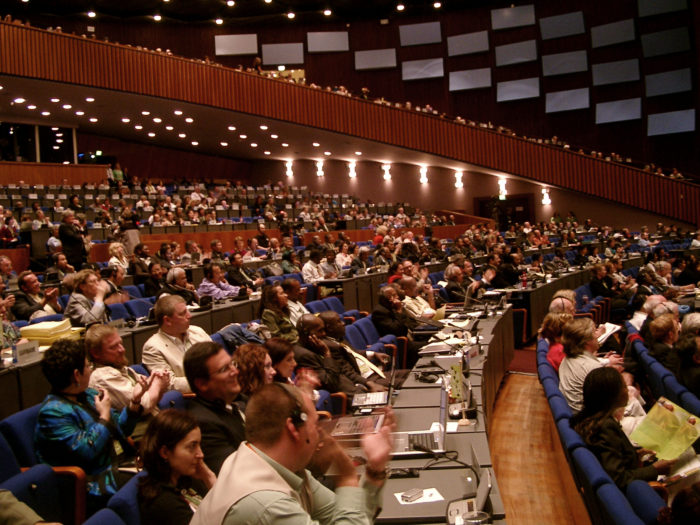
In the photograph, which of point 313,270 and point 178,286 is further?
point 313,270

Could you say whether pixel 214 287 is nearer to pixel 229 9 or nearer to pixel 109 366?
pixel 109 366

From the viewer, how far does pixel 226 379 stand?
2.57m

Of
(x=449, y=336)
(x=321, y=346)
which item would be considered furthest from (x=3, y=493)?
(x=449, y=336)

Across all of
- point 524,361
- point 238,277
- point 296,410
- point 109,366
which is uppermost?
point 296,410

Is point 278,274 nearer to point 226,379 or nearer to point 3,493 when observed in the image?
point 226,379

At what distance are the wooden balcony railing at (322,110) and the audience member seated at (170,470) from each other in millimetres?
13769

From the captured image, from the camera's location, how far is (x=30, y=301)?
5.91 m

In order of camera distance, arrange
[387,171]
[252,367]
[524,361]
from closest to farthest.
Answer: [252,367] < [524,361] < [387,171]

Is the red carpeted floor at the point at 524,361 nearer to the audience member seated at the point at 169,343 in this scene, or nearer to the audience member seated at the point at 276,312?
the audience member seated at the point at 276,312

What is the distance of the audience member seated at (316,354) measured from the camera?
13.7ft

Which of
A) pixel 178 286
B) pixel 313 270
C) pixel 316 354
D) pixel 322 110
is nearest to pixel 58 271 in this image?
pixel 178 286

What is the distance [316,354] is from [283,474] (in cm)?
288

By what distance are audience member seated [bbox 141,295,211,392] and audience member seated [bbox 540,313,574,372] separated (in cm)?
255

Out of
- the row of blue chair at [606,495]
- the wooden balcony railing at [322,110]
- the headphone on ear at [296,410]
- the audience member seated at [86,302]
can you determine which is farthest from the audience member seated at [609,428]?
the wooden balcony railing at [322,110]
